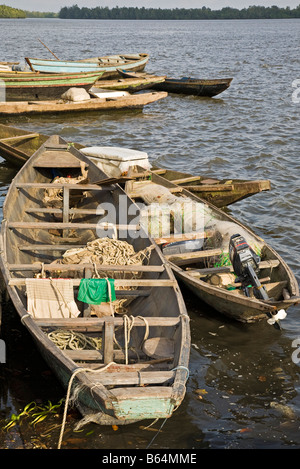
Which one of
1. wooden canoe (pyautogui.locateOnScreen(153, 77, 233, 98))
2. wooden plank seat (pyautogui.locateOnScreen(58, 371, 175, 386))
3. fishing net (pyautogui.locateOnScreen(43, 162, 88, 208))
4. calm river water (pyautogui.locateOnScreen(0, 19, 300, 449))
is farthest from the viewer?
wooden canoe (pyautogui.locateOnScreen(153, 77, 233, 98))

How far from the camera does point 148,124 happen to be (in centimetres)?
2153

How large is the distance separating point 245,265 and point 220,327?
1.15m

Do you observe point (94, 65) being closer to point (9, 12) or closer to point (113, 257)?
point (113, 257)

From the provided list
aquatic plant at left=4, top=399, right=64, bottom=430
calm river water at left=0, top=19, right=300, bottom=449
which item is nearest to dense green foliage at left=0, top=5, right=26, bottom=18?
calm river water at left=0, top=19, right=300, bottom=449

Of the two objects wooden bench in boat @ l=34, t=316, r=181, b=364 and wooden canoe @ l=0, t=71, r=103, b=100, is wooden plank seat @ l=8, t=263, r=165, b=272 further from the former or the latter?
wooden canoe @ l=0, t=71, r=103, b=100

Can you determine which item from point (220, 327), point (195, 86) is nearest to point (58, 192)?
point (220, 327)

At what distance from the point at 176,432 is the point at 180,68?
33.8 meters

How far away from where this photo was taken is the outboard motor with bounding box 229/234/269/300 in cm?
734

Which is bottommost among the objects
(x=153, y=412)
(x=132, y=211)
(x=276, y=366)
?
(x=276, y=366)

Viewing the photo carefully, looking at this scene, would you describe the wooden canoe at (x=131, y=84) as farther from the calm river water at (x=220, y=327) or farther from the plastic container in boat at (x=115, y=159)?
the plastic container in boat at (x=115, y=159)

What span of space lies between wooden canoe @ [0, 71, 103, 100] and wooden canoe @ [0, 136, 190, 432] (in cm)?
1122

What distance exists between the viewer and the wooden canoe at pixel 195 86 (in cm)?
2542
